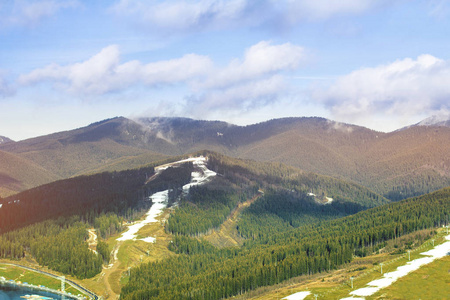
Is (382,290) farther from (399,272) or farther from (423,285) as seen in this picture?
(399,272)

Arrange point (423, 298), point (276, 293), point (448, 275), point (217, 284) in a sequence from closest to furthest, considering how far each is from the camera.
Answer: point (423, 298), point (448, 275), point (276, 293), point (217, 284)

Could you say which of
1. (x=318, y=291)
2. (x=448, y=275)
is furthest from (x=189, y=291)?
(x=448, y=275)

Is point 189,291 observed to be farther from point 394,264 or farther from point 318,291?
point 394,264

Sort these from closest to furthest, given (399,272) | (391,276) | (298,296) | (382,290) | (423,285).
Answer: (382,290), (423,285), (298,296), (391,276), (399,272)

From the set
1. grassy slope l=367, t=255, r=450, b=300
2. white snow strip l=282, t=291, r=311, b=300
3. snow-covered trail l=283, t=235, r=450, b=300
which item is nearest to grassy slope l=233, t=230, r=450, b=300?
grassy slope l=367, t=255, r=450, b=300

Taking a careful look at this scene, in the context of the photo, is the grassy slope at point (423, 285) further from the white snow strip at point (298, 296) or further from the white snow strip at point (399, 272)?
the white snow strip at point (298, 296)

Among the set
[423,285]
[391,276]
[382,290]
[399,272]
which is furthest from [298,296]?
[423,285]

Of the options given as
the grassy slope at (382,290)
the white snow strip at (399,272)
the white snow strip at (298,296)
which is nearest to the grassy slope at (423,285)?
the grassy slope at (382,290)

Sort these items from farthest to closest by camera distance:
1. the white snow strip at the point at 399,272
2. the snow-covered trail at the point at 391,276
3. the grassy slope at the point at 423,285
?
the white snow strip at the point at 399,272 → the snow-covered trail at the point at 391,276 → the grassy slope at the point at 423,285
